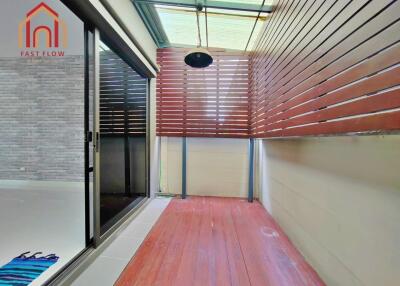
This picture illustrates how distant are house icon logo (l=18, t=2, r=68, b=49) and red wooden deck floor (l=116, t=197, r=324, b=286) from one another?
10.4ft

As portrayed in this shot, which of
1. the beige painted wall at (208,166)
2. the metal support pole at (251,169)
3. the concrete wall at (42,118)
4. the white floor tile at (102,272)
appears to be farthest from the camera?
the concrete wall at (42,118)

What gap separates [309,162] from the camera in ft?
6.29

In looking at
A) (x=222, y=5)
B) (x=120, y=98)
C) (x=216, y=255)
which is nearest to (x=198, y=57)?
(x=222, y=5)

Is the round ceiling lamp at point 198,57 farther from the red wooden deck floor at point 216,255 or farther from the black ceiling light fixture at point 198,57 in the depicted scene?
the red wooden deck floor at point 216,255

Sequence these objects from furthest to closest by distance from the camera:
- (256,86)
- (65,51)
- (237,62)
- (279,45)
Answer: (65,51) < (237,62) < (256,86) < (279,45)

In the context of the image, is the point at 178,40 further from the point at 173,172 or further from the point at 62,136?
the point at 62,136

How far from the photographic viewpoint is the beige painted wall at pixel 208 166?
3.96 metres

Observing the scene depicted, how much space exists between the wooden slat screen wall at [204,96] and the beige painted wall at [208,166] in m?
0.21

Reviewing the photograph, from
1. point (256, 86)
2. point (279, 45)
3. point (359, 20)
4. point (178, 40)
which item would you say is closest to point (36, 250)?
point (359, 20)

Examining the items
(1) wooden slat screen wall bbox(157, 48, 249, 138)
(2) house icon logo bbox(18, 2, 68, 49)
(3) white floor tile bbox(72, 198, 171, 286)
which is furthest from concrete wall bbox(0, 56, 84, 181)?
(3) white floor tile bbox(72, 198, 171, 286)

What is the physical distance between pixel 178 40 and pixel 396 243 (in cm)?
388

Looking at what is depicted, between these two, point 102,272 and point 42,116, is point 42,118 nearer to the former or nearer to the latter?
point 42,116

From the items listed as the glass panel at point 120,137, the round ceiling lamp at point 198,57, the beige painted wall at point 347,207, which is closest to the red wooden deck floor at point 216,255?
the beige painted wall at point 347,207

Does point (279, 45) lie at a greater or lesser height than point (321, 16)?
greater
